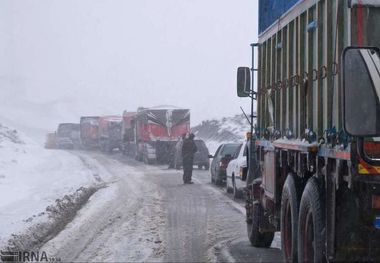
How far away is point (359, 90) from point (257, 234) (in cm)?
560

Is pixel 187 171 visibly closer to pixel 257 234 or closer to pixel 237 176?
pixel 237 176

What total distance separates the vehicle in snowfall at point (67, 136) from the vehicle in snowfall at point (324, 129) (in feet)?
176

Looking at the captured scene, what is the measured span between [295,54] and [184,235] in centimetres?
458

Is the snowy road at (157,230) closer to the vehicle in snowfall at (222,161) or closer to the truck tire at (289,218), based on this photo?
the truck tire at (289,218)

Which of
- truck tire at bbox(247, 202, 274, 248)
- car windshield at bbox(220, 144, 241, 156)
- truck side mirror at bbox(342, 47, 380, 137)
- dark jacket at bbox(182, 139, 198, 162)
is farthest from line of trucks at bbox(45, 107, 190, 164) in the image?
truck side mirror at bbox(342, 47, 380, 137)

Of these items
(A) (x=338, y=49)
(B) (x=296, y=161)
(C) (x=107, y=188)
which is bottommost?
(C) (x=107, y=188)

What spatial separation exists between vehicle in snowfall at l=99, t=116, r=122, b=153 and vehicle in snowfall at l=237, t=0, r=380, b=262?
40538 mm

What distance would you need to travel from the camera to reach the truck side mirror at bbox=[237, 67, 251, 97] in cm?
961

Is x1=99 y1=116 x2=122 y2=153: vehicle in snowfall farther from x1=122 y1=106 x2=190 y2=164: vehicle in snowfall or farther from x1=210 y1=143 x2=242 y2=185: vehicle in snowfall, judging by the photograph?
x1=210 y1=143 x2=242 y2=185: vehicle in snowfall

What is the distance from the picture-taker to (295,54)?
6773 millimetres

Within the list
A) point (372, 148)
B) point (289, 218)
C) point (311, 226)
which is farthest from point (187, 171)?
point (372, 148)

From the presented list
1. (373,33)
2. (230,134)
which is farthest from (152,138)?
(373,33)

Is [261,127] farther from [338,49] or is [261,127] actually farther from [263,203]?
[338,49]

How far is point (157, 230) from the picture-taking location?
10914 millimetres
